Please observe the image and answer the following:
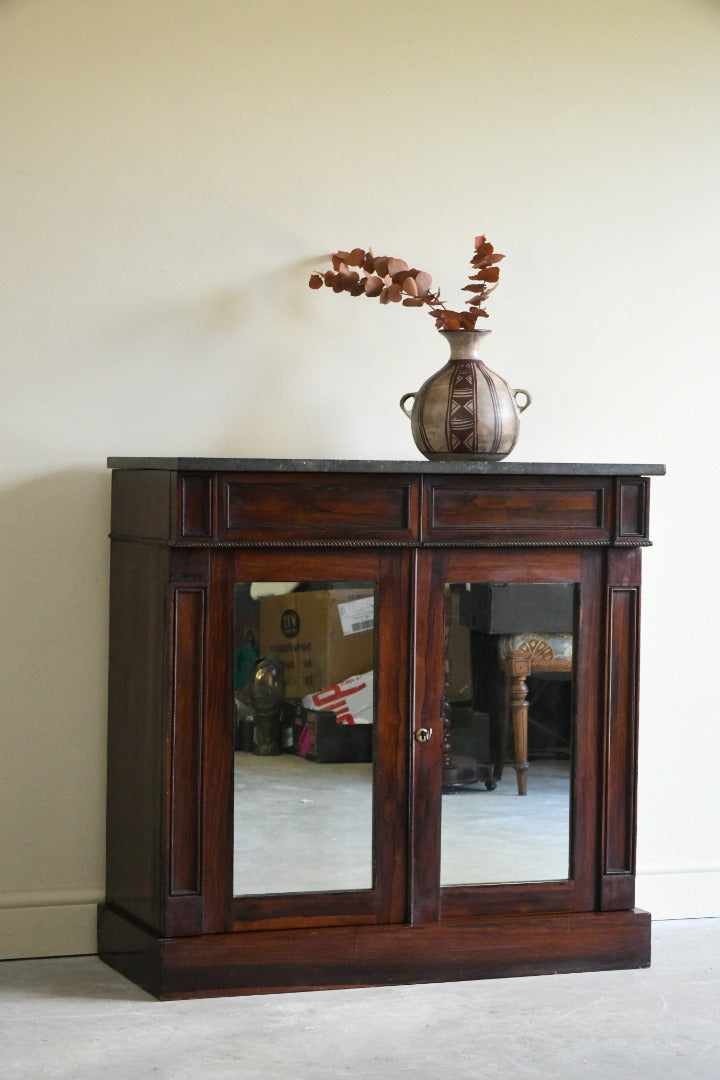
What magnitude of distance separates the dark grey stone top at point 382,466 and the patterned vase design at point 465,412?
67 mm

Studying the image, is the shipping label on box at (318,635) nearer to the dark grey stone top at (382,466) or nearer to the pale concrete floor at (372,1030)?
the dark grey stone top at (382,466)

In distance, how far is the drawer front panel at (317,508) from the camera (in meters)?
2.87

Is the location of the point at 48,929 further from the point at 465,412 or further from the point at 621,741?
the point at 465,412

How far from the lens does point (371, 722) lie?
299 centimetres

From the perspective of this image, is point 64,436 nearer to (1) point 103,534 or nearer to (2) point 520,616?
(1) point 103,534

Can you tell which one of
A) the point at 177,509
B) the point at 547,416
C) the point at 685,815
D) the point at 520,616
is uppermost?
the point at 547,416

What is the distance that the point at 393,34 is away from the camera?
341cm

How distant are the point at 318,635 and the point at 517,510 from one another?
19.8 inches

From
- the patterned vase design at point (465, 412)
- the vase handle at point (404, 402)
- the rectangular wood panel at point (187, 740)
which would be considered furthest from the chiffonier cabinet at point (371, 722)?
the vase handle at point (404, 402)

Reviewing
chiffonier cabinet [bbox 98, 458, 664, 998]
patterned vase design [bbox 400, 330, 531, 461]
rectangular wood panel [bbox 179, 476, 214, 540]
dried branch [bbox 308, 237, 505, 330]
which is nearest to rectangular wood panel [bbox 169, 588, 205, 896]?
chiffonier cabinet [bbox 98, 458, 664, 998]

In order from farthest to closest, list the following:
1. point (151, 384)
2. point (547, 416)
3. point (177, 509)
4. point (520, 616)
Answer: point (547, 416), point (151, 384), point (520, 616), point (177, 509)

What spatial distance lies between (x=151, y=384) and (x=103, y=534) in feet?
1.18

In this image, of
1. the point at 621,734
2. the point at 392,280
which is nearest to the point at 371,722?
the point at 621,734

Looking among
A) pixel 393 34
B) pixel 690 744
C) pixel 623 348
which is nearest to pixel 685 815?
pixel 690 744
